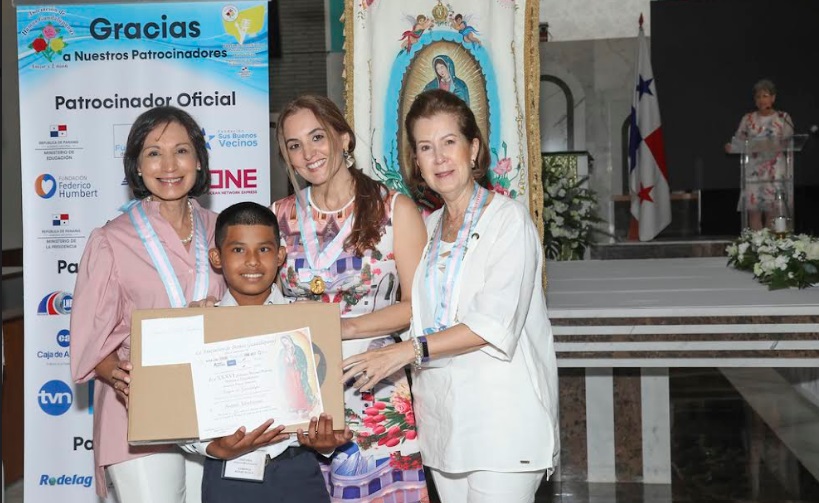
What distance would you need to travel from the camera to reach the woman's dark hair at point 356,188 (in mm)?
2359

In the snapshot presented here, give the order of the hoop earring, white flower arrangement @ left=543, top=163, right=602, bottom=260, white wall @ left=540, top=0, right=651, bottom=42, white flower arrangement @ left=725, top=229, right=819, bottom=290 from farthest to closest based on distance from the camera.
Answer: white wall @ left=540, top=0, right=651, bottom=42 < white flower arrangement @ left=543, top=163, right=602, bottom=260 < white flower arrangement @ left=725, top=229, right=819, bottom=290 < the hoop earring

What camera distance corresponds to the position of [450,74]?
338cm

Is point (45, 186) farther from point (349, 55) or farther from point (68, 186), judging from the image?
point (349, 55)

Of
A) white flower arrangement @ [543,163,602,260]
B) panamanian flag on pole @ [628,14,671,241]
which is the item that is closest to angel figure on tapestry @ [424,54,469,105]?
white flower arrangement @ [543,163,602,260]

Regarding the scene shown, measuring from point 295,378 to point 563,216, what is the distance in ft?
17.5

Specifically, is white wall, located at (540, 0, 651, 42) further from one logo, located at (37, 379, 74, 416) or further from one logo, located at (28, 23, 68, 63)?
one logo, located at (37, 379, 74, 416)

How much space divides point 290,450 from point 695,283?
9.80ft

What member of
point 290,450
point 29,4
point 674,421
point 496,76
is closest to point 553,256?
point 674,421

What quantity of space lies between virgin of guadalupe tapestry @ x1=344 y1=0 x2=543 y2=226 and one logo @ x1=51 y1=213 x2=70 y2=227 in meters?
1.18

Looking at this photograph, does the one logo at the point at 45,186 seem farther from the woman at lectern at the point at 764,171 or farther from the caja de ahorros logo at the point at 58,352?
the woman at lectern at the point at 764,171

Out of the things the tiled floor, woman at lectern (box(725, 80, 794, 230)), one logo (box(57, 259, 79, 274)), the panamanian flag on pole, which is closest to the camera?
one logo (box(57, 259, 79, 274))

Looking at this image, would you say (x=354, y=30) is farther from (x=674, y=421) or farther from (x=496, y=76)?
(x=674, y=421)

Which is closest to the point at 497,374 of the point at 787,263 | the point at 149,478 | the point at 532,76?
the point at 149,478

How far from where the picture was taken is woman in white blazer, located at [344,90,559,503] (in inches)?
84.9
